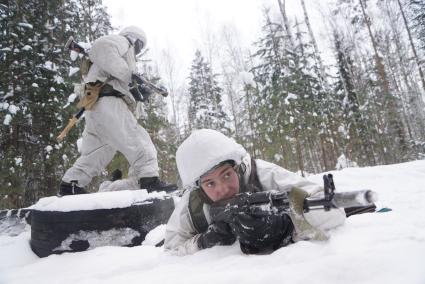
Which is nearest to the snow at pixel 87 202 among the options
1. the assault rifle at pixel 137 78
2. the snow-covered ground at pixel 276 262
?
the snow-covered ground at pixel 276 262

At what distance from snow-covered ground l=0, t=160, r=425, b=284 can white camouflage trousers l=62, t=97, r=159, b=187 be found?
0.83 m

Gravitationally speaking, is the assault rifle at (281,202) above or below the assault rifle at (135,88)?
below

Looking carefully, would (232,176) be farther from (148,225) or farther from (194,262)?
(148,225)

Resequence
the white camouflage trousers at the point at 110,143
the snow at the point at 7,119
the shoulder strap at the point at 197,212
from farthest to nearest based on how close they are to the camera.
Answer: the snow at the point at 7,119 < the white camouflage trousers at the point at 110,143 < the shoulder strap at the point at 197,212

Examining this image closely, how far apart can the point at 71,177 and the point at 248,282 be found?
2.49m

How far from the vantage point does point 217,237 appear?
175 centimetres

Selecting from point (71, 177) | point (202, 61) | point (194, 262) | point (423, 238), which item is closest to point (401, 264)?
point (423, 238)

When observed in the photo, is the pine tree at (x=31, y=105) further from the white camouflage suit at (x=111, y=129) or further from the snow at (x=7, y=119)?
the white camouflage suit at (x=111, y=129)

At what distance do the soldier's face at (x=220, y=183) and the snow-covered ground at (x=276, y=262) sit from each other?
0.28 m

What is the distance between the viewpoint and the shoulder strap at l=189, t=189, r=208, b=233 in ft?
6.46

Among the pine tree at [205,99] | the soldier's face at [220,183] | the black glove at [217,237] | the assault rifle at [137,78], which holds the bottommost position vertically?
the black glove at [217,237]

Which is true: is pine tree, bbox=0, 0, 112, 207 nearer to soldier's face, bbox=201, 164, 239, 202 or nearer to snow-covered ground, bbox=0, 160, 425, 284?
snow-covered ground, bbox=0, 160, 425, 284

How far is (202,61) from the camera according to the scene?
20.8 metres

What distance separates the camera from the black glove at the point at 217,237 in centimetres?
171
